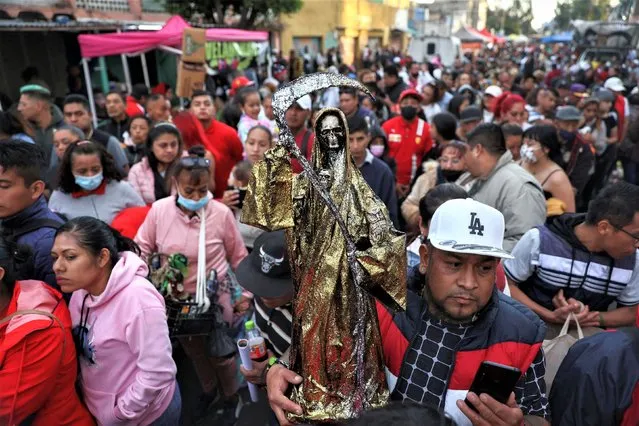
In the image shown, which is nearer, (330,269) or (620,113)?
(330,269)

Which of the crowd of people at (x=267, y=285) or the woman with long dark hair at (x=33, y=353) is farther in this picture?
the woman with long dark hair at (x=33, y=353)

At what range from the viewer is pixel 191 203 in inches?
129

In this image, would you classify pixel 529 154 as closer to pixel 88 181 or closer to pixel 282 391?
pixel 282 391

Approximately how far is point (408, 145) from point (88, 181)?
3.68m

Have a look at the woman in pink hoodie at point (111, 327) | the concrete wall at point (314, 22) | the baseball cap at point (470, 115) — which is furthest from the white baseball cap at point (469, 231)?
the concrete wall at point (314, 22)

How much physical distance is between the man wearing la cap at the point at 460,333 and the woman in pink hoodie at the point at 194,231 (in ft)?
5.53

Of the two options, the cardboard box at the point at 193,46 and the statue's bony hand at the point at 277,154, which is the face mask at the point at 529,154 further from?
the cardboard box at the point at 193,46

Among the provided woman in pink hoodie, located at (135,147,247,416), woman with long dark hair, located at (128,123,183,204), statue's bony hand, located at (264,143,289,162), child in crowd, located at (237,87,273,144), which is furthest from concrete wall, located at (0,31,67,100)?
statue's bony hand, located at (264,143,289,162)

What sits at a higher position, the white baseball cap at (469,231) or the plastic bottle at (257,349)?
the white baseball cap at (469,231)

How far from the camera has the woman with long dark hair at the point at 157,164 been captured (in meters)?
4.26

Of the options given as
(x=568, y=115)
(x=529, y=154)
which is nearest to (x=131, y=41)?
(x=568, y=115)

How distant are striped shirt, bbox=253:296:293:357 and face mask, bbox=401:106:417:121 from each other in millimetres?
3869

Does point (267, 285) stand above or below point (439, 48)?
below

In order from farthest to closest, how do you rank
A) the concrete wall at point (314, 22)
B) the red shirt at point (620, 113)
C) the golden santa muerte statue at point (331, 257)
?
the concrete wall at point (314, 22), the red shirt at point (620, 113), the golden santa muerte statue at point (331, 257)
